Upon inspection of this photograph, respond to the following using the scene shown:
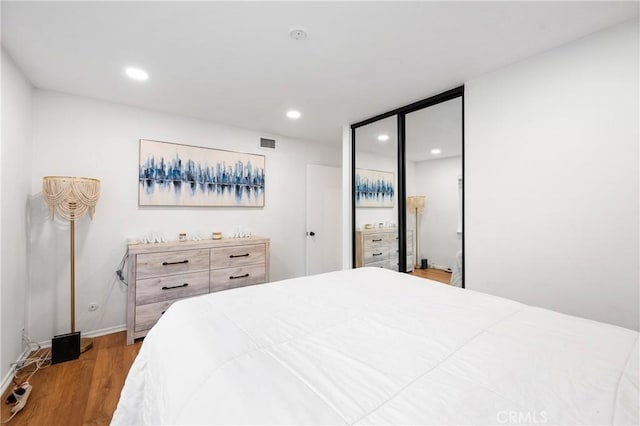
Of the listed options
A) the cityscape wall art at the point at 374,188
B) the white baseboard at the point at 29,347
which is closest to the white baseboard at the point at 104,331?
the white baseboard at the point at 29,347

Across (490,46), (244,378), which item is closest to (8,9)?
(244,378)

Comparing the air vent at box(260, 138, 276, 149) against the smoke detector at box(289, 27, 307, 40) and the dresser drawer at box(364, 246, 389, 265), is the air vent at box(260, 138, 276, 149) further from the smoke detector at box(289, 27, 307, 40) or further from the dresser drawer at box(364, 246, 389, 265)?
the smoke detector at box(289, 27, 307, 40)

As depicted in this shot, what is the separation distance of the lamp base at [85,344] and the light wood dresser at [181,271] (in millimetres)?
333

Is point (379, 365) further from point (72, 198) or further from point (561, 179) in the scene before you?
point (72, 198)

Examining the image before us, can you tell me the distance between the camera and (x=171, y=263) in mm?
2867

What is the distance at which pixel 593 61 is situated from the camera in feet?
5.86

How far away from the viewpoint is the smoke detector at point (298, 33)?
173cm

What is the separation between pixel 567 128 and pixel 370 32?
151 cm

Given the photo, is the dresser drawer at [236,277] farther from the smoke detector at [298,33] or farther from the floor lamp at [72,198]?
the smoke detector at [298,33]

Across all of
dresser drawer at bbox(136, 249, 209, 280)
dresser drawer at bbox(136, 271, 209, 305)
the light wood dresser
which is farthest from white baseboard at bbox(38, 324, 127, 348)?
dresser drawer at bbox(136, 249, 209, 280)

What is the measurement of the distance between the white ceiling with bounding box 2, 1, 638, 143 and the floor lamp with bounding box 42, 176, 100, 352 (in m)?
0.90

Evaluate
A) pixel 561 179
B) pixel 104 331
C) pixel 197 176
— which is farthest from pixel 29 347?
pixel 561 179

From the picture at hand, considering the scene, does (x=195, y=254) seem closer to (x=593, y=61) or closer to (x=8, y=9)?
(x=8, y=9)

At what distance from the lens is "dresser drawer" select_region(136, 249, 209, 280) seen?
8.91ft
